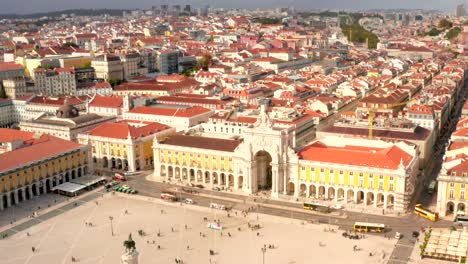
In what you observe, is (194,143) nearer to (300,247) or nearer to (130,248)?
(300,247)

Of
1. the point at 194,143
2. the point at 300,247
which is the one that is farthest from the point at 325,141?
the point at 300,247

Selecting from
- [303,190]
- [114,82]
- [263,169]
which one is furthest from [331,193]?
[114,82]

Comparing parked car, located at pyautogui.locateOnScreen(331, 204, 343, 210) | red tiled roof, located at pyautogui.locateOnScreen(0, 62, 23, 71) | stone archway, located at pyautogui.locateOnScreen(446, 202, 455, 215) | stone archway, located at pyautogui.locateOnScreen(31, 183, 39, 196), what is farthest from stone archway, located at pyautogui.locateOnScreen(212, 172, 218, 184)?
red tiled roof, located at pyautogui.locateOnScreen(0, 62, 23, 71)

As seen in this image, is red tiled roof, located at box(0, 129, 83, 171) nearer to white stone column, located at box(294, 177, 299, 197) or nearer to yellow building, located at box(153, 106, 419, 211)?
yellow building, located at box(153, 106, 419, 211)

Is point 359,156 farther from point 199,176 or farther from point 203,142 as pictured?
point 199,176

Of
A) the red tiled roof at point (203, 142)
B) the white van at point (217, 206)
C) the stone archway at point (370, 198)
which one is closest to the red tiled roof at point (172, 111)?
the red tiled roof at point (203, 142)

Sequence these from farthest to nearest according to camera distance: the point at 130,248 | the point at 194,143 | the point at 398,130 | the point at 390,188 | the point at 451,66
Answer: the point at 451,66, the point at 398,130, the point at 194,143, the point at 390,188, the point at 130,248

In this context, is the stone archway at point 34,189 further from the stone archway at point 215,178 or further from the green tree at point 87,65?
the green tree at point 87,65
